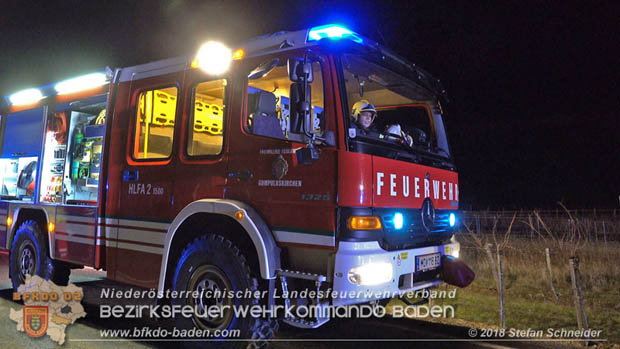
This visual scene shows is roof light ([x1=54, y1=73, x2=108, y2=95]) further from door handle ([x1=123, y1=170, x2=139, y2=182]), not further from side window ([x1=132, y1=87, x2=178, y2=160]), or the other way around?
door handle ([x1=123, y1=170, x2=139, y2=182])

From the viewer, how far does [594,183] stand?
Answer: 160 ft

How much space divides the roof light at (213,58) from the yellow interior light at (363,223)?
6.91ft

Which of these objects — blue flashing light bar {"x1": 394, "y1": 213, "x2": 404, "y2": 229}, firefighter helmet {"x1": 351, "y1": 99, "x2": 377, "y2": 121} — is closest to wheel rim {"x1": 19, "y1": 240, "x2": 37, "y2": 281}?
firefighter helmet {"x1": 351, "y1": 99, "x2": 377, "y2": 121}

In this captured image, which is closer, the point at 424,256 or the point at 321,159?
the point at 321,159

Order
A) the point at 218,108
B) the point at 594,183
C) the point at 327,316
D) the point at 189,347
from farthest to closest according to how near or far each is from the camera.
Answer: the point at 594,183 → the point at 218,108 → the point at 189,347 → the point at 327,316

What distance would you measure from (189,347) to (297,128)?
2346 millimetres

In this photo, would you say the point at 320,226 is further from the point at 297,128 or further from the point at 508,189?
the point at 508,189

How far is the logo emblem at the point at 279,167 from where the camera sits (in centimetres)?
408

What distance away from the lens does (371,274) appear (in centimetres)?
380

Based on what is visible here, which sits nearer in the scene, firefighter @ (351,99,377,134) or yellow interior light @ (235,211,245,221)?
yellow interior light @ (235,211,245,221)

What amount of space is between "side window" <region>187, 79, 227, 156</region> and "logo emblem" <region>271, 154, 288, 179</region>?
34.7 inches

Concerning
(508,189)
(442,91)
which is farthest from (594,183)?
(442,91)

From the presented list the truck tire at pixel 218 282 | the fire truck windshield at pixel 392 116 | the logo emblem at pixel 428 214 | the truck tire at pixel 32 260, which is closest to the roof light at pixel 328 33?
the fire truck windshield at pixel 392 116

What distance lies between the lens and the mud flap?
4.75 meters
